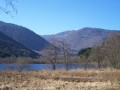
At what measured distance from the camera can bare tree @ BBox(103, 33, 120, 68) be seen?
64.4 metres

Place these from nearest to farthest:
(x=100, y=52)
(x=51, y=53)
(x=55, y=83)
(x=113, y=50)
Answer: (x=55, y=83) < (x=113, y=50) < (x=100, y=52) < (x=51, y=53)

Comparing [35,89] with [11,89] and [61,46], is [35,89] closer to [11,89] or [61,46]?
[11,89]

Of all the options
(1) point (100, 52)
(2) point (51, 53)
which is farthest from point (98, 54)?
(2) point (51, 53)

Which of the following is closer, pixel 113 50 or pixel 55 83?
pixel 55 83

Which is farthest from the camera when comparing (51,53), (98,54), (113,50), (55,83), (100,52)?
(98,54)

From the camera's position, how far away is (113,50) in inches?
2547

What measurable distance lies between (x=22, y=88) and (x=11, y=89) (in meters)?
0.85

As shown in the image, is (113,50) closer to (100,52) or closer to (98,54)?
(100,52)

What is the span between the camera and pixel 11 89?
640 inches

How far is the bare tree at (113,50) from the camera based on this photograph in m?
64.4

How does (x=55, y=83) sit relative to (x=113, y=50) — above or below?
below

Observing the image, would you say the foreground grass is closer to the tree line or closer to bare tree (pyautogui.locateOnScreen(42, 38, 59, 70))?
the tree line

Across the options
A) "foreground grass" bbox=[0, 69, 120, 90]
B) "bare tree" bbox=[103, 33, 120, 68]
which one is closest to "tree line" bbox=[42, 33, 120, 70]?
"bare tree" bbox=[103, 33, 120, 68]

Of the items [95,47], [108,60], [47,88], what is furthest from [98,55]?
[47,88]
